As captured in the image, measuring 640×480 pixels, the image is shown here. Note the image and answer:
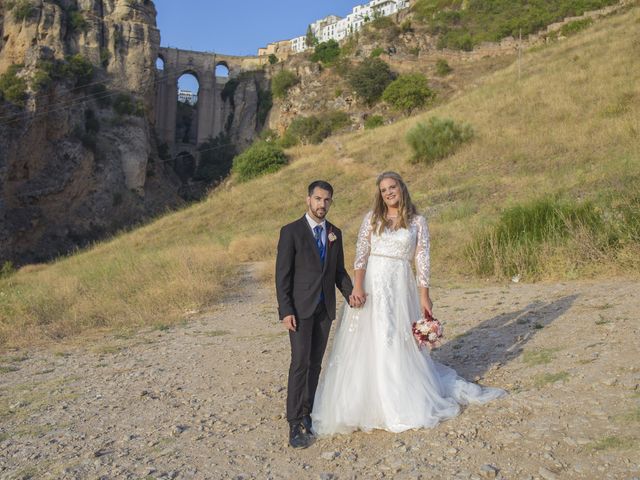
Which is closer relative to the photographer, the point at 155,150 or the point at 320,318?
the point at 320,318

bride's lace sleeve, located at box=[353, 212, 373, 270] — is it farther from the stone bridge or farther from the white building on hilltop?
the white building on hilltop

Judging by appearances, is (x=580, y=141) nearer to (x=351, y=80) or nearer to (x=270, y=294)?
(x=270, y=294)

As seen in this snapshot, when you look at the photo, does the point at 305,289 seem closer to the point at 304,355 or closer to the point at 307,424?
the point at 304,355

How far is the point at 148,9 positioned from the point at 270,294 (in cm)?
4002

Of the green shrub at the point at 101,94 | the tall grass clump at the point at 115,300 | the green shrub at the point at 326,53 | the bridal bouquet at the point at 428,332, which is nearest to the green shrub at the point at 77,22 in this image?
the green shrub at the point at 101,94

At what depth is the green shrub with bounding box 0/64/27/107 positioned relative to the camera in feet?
89.6

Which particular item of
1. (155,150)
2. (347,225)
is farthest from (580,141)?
(155,150)

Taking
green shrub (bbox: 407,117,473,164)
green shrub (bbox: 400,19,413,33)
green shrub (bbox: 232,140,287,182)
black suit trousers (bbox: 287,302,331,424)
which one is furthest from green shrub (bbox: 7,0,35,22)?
black suit trousers (bbox: 287,302,331,424)

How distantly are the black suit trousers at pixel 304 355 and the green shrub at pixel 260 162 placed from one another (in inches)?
1014

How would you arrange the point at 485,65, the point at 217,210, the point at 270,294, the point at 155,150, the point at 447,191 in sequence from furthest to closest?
the point at 155,150 < the point at 485,65 < the point at 217,210 < the point at 447,191 < the point at 270,294

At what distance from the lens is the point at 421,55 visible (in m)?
41.3

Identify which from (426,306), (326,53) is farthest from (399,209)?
(326,53)

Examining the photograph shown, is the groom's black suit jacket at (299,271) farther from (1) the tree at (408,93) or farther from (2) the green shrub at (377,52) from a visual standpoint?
(2) the green shrub at (377,52)

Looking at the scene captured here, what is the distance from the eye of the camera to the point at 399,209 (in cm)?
341
